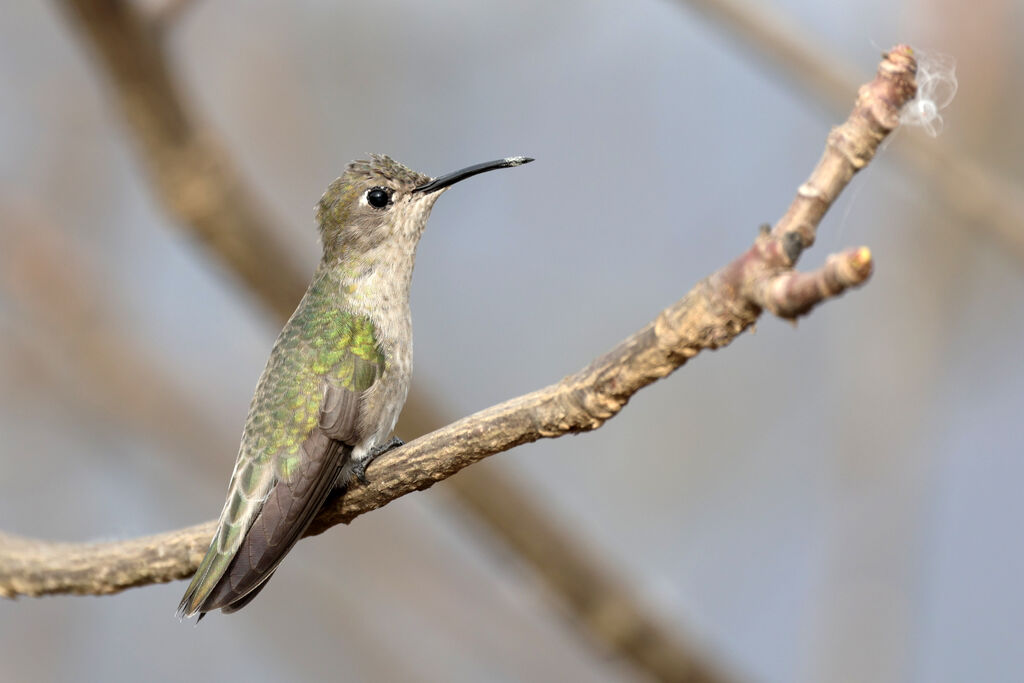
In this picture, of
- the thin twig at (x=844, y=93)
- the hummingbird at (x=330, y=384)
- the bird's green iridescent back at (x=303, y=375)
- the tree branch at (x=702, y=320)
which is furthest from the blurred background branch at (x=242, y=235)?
the thin twig at (x=844, y=93)

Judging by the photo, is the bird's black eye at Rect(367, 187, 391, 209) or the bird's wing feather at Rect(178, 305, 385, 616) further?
the bird's black eye at Rect(367, 187, 391, 209)

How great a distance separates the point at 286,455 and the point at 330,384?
288mm

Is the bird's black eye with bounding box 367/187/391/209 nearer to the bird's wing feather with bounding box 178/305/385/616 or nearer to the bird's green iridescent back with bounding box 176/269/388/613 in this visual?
the bird's green iridescent back with bounding box 176/269/388/613

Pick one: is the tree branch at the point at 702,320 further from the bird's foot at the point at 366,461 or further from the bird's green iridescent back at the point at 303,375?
the bird's green iridescent back at the point at 303,375

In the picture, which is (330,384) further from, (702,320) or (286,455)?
(702,320)

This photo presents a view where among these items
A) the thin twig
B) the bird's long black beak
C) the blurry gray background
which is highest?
the thin twig

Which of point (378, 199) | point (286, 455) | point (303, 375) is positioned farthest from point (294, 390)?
point (378, 199)

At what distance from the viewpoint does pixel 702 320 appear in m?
1.74

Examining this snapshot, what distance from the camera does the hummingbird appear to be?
304cm

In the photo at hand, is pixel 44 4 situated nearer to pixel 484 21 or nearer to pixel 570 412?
pixel 484 21

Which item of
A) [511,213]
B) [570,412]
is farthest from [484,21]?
[570,412]

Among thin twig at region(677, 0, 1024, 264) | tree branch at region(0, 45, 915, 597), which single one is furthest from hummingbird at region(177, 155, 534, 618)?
thin twig at region(677, 0, 1024, 264)

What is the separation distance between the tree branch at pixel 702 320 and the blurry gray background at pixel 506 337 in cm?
356

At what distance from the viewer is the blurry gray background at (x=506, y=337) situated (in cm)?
599
